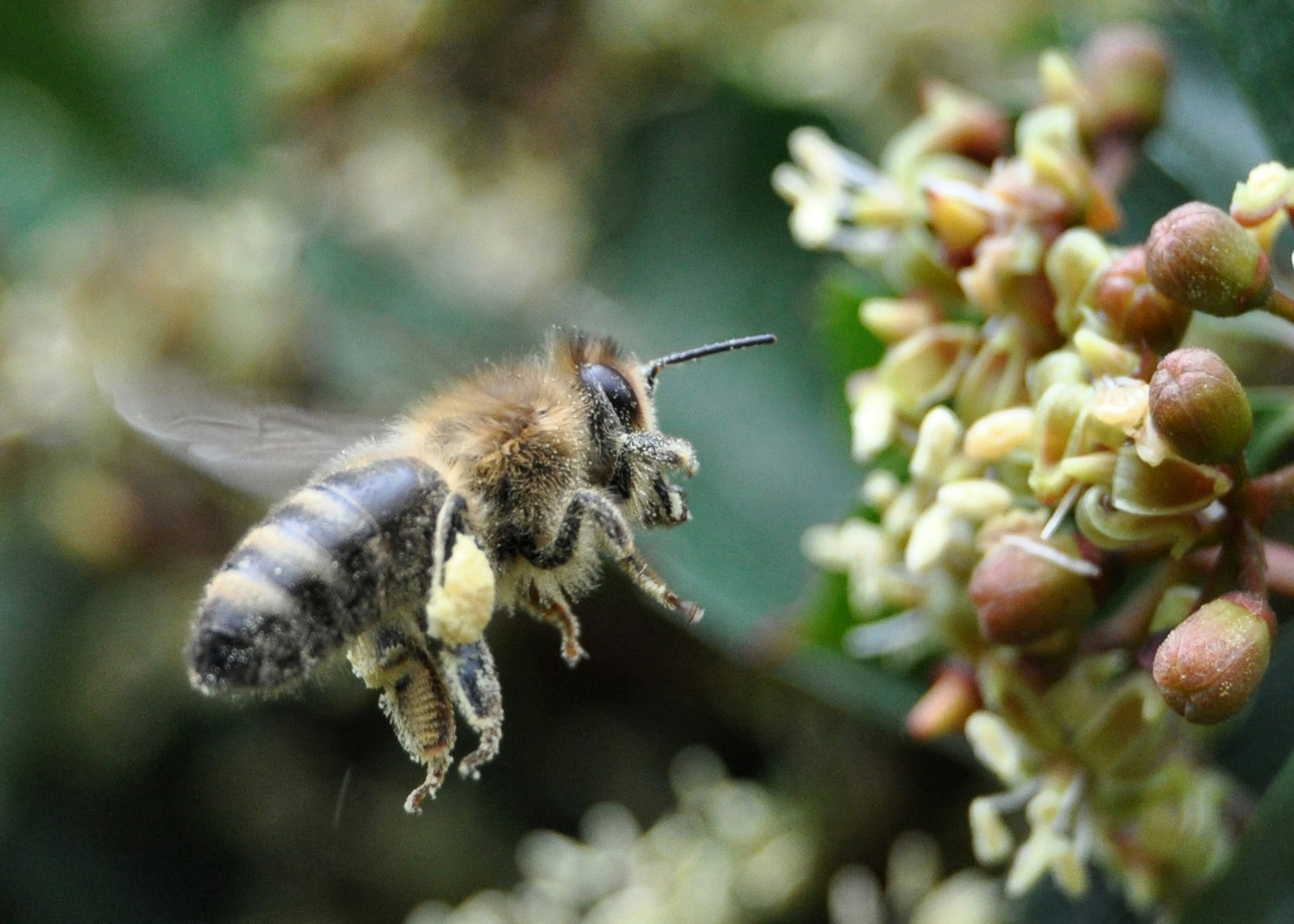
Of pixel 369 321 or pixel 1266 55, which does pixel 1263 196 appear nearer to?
pixel 1266 55

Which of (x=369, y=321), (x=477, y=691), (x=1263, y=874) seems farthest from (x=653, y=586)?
(x=369, y=321)

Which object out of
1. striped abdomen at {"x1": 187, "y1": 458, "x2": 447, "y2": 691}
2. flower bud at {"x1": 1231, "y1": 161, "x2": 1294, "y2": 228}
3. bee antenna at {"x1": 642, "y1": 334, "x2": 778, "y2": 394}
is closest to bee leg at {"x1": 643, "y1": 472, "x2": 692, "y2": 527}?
bee antenna at {"x1": 642, "y1": 334, "x2": 778, "y2": 394}

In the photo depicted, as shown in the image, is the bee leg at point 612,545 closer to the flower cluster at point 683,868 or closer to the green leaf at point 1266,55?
the green leaf at point 1266,55

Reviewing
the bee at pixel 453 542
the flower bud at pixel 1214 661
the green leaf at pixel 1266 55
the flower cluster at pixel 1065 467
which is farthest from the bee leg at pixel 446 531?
the green leaf at pixel 1266 55

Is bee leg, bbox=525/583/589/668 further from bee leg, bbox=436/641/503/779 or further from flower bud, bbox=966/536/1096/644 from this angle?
Result: flower bud, bbox=966/536/1096/644

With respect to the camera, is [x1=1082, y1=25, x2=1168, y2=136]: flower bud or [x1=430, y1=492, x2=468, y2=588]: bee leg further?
[x1=1082, y1=25, x2=1168, y2=136]: flower bud
